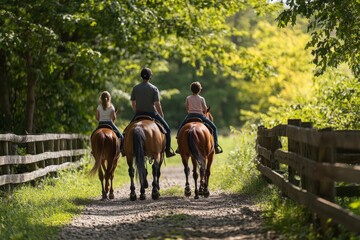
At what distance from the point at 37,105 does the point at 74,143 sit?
2.92 meters

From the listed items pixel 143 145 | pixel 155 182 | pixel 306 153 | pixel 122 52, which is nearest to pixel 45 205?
pixel 143 145

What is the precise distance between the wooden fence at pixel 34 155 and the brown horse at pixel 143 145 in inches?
82.6

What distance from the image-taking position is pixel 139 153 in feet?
48.4

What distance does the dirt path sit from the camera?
9930 millimetres

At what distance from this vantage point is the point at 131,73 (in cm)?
3108

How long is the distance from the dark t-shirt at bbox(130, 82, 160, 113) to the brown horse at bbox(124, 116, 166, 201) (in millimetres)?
212

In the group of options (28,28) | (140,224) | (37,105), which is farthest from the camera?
(37,105)

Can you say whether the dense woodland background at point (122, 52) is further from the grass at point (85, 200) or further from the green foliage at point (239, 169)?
the grass at point (85, 200)

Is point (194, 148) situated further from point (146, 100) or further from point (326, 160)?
point (326, 160)

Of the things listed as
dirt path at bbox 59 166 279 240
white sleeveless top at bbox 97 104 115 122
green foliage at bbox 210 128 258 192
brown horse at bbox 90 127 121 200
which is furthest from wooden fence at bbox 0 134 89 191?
green foliage at bbox 210 128 258 192

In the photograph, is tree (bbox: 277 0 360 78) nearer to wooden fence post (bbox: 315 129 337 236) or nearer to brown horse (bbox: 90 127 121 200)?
A: brown horse (bbox: 90 127 121 200)

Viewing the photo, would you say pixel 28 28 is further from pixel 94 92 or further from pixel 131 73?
pixel 131 73

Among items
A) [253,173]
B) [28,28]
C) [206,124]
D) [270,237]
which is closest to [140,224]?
[270,237]

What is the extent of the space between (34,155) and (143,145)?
9.07 feet
